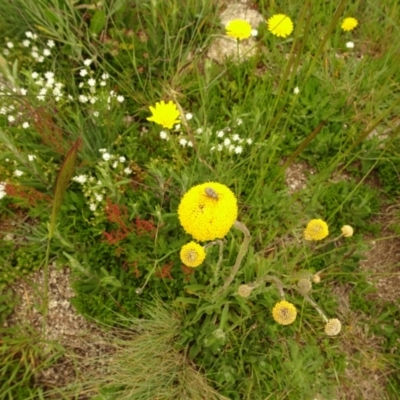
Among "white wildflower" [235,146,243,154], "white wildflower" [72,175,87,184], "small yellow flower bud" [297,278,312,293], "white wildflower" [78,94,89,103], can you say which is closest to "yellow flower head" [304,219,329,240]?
"small yellow flower bud" [297,278,312,293]

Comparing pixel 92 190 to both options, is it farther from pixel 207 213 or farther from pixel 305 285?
pixel 305 285

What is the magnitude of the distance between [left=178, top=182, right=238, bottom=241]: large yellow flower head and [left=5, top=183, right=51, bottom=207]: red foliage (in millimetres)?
1116

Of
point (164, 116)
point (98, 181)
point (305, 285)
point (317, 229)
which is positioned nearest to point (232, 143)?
point (164, 116)

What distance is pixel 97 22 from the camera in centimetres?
256

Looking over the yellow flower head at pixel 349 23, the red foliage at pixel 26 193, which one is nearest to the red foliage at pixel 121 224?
the red foliage at pixel 26 193

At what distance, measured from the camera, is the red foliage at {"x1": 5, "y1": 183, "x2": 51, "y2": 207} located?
2.06 m

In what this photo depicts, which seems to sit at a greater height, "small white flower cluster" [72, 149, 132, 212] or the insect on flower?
the insect on flower

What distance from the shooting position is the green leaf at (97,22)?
253 centimetres

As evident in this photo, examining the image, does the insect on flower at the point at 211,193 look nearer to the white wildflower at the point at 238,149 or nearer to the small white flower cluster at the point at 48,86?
the white wildflower at the point at 238,149

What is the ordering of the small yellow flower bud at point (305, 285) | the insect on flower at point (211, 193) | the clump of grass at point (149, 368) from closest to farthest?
the insect on flower at point (211, 193) < the small yellow flower bud at point (305, 285) < the clump of grass at point (149, 368)

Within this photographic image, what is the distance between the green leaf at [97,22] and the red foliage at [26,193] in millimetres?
1118

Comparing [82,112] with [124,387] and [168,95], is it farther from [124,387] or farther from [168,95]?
[124,387]

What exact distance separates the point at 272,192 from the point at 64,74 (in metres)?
1.48

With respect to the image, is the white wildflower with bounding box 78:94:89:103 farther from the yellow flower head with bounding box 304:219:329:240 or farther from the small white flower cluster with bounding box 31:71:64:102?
the yellow flower head with bounding box 304:219:329:240
